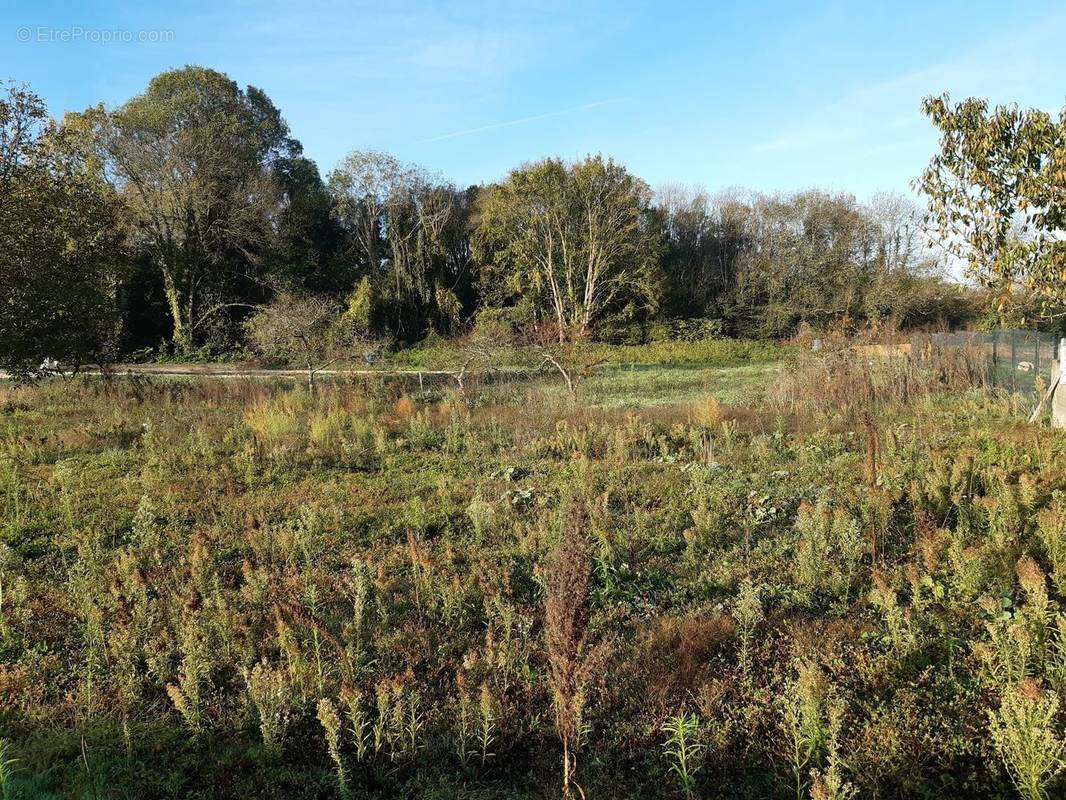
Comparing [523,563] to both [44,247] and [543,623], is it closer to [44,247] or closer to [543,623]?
[543,623]

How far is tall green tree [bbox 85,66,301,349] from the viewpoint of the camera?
25.7 m

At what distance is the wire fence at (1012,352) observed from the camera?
1326 centimetres

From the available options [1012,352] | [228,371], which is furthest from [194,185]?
[1012,352]

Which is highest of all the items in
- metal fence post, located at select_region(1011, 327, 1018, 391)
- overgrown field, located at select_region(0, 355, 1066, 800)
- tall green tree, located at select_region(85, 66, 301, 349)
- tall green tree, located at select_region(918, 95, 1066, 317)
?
tall green tree, located at select_region(85, 66, 301, 349)

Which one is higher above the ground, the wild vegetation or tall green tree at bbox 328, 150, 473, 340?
tall green tree at bbox 328, 150, 473, 340

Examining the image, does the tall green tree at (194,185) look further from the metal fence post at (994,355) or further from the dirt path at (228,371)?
the metal fence post at (994,355)

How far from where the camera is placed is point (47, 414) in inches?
488

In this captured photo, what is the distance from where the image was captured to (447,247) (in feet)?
117

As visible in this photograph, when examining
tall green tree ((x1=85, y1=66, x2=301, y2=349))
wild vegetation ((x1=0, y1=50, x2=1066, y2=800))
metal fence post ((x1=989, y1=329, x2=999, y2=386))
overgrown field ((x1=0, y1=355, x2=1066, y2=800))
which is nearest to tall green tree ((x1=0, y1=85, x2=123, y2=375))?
wild vegetation ((x1=0, y1=50, x2=1066, y2=800))

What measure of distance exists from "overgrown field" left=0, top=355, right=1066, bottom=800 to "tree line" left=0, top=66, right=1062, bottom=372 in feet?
57.0

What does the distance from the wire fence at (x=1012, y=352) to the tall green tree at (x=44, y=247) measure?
14.5m

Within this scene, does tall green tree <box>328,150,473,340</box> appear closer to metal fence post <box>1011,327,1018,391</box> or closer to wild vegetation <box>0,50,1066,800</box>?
wild vegetation <box>0,50,1066,800</box>

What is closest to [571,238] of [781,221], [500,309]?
[500,309]

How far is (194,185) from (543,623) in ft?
89.7
